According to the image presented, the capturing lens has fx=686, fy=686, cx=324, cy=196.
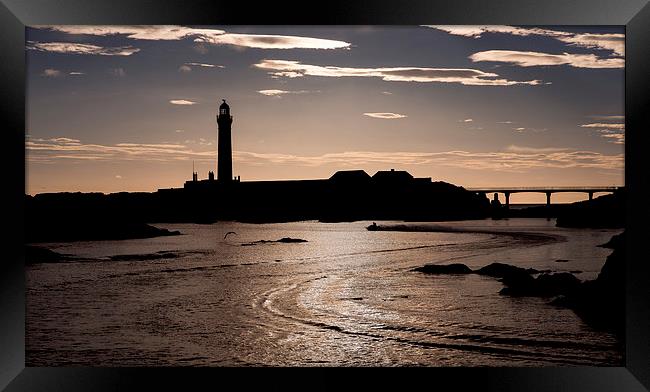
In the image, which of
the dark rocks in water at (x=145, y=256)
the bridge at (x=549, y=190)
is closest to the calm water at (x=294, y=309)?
the dark rocks in water at (x=145, y=256)

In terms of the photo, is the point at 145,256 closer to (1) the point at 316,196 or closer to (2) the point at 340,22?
(1) the point at 316,196

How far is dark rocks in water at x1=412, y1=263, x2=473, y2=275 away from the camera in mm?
12469

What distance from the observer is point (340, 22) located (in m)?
3.77

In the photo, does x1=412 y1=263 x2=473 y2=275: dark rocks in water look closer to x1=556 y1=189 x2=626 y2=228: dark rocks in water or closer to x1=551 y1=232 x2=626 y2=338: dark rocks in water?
x1=556 y1=189 x2=626 y2=228: dark rocks in water

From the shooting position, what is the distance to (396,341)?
7828mm

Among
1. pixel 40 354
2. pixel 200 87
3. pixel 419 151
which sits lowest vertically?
pixel 40 354

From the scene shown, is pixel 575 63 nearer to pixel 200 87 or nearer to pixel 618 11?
pixel 200 87

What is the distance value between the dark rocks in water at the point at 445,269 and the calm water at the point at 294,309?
0.26 metres

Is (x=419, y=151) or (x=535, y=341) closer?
(x=535, y=341)

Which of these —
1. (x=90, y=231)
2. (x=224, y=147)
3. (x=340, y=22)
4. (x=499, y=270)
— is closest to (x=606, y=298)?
(x=499, y=270)

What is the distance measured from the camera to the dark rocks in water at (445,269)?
1247 cm

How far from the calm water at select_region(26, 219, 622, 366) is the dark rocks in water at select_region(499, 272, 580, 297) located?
0.25 m

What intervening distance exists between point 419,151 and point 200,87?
2.90 metres

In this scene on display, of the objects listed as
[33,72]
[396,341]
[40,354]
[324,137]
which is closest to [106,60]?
[33,72]
